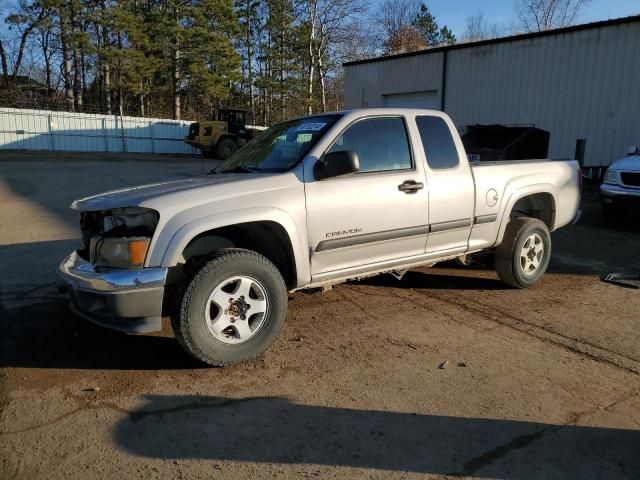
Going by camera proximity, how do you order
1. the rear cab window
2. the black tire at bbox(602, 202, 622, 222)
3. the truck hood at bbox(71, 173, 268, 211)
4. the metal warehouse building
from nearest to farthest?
the truck hood at bbox(71, 173, 268, 211), the rear cab window, the black tire at bbox(602, 202, 622, 222), the metal warehouse building

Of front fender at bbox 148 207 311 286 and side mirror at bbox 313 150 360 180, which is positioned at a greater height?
side mirror at bbox 313 150 360 180

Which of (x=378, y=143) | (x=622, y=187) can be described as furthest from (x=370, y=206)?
(x=622, y=187)

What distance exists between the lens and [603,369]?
3756 millimetres

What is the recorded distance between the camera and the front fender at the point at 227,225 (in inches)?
137

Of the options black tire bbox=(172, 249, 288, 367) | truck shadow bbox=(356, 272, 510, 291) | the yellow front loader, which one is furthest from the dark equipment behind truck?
the yellow front loader

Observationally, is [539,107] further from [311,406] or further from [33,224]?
[311,406]

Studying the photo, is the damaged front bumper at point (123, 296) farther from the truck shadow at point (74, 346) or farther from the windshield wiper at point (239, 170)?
the windshield wiper at point (239, 170)

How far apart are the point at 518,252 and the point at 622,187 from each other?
4.82 m

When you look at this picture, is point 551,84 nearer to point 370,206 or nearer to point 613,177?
point 613,177

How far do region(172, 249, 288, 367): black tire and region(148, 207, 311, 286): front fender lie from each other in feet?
0.70

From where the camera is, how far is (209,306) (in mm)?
3666

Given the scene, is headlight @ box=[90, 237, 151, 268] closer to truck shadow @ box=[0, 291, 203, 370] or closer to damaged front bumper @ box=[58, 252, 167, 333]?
damaged front bumper @ box=[58, 252, 167, 333]

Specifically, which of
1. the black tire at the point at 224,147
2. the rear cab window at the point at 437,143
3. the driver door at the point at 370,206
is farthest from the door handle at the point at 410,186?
the black tire at the point at 224,147

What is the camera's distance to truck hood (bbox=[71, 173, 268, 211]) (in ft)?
12.0
